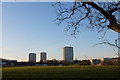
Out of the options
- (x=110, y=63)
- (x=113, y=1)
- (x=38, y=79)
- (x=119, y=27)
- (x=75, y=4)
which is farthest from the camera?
(x=38, y=79)

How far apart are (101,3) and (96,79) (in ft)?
19.2

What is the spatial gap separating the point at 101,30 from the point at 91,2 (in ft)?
2.38

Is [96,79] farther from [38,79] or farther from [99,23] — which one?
[99,23]

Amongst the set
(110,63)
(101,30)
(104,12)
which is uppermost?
(104,12)

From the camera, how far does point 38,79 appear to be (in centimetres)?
969

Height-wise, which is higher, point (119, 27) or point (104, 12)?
point (104, 12)

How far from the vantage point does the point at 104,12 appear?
4.57m

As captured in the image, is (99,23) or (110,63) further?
(99,23)

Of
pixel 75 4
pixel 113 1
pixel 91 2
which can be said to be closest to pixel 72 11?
pixel 75 4

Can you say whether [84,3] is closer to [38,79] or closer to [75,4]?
[75,4]

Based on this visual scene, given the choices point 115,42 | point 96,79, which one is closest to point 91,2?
point 115,42

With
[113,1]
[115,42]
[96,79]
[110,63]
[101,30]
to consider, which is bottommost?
[96,79]

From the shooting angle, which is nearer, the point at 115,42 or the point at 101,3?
the point at 115,42

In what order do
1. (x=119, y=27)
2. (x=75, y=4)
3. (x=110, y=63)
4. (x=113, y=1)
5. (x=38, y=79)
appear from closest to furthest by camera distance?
(x=110, y=63) → (x=119, y=27) → (x=113, y=1) → (x=75, y=4) → (x=38, y=79)
